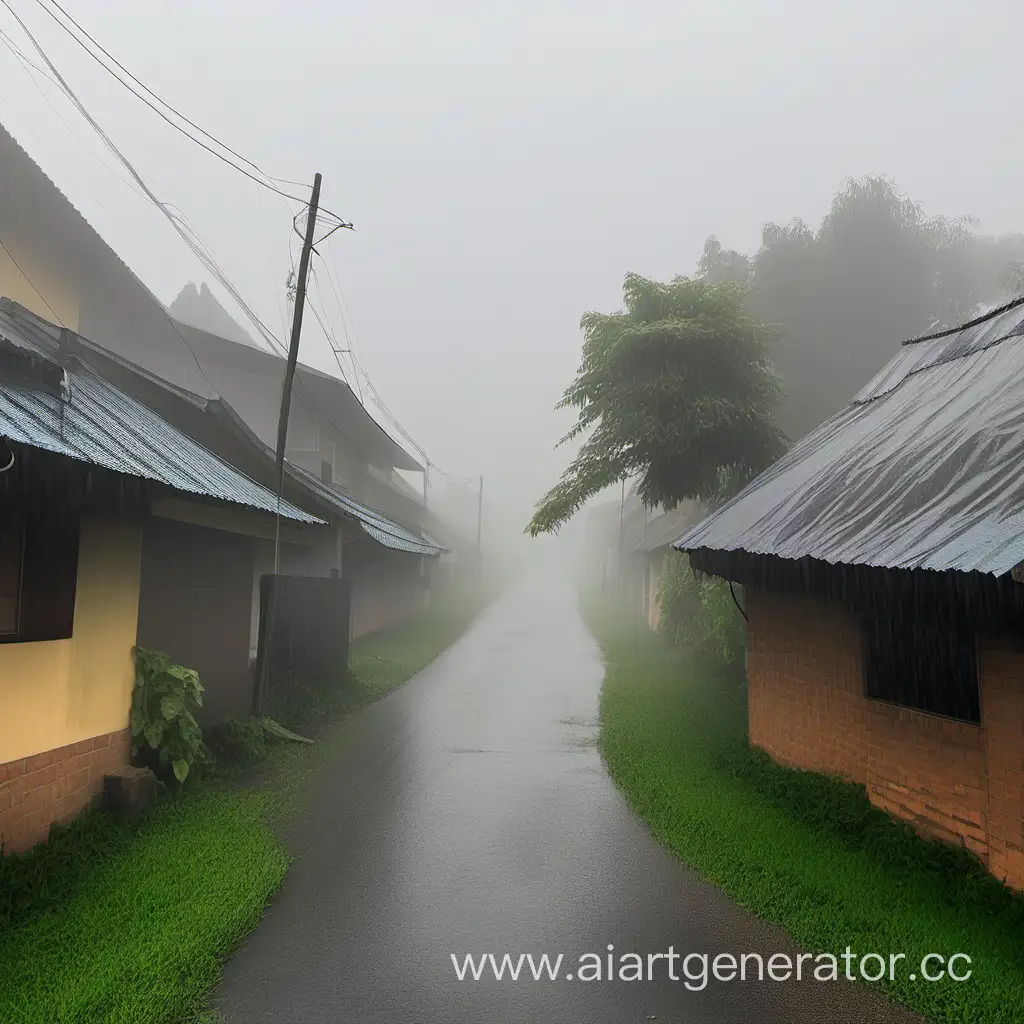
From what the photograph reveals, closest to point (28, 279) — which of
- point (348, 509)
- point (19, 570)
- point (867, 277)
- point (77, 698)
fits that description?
point (348, 509)

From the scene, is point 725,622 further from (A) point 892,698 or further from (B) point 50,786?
(B) point 50,786

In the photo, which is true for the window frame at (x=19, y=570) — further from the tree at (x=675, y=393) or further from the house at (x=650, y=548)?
the house at (x=650, y=548)

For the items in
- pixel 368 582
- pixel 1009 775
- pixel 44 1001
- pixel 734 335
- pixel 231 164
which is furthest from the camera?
pixel 368 582

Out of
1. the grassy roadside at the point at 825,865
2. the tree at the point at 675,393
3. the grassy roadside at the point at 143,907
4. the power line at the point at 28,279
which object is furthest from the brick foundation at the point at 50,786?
the tree at the point at 675,393

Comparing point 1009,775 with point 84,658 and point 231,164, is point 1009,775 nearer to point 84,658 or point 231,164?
point 84,658

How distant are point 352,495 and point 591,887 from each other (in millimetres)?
17278

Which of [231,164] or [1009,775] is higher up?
[231,164]

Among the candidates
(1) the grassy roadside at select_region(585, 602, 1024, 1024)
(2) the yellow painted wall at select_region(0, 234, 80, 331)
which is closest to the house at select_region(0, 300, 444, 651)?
(2) the yellow painted wall at select_region(0, 234, 80, 331)

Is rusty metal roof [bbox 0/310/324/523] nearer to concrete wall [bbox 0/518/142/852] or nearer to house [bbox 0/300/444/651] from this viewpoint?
house [bbox 0/300/444/651]

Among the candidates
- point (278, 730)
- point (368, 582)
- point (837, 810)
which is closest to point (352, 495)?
point (368, 582)

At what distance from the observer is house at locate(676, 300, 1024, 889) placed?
14.3 feet

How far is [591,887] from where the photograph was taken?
4.84 m

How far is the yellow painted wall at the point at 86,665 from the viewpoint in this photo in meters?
4.85

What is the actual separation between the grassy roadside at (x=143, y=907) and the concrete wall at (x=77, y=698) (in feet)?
0.99
